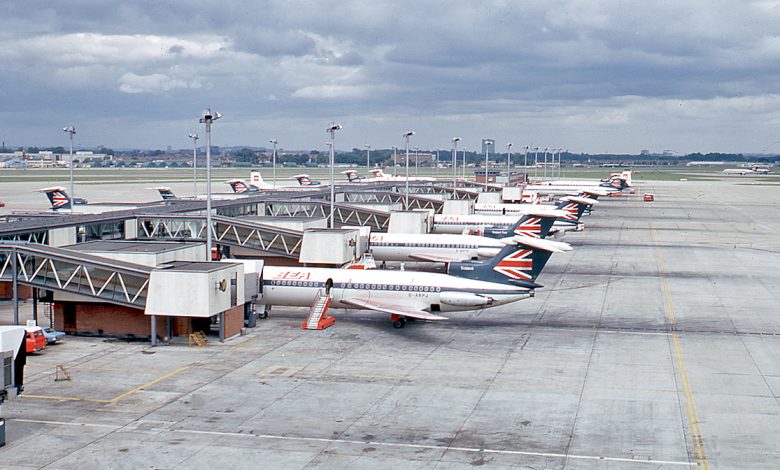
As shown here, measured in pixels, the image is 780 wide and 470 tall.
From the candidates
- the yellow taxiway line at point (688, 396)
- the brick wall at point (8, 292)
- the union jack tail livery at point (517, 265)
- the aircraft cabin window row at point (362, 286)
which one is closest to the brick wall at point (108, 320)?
the aircraft cabin window row at point (362, 286)

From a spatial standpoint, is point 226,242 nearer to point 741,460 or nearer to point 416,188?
point 741,460

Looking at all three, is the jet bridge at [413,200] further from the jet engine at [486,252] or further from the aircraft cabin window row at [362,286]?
the aircraft cabin window row at [362,286]

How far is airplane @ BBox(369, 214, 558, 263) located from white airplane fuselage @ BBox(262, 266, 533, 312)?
2424 centimetres

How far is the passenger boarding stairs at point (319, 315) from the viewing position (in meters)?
53.8

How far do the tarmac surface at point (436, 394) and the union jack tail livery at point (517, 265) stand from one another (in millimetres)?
3172

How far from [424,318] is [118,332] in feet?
61.3

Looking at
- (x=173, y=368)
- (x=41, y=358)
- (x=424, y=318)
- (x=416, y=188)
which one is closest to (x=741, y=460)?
(x=424, y=318)

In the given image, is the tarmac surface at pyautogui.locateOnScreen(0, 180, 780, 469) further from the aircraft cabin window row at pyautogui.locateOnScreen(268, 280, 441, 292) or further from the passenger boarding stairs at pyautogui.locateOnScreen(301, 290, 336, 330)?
the aircraft cabin window row at pyautogui.locateOnScreen(268, 280, 441, 292)

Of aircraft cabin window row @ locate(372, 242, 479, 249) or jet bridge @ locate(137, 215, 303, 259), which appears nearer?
jet bridge @ locate(137, 215, 303, 259)

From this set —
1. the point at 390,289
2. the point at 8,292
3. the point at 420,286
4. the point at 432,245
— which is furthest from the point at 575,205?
the point at 8,292

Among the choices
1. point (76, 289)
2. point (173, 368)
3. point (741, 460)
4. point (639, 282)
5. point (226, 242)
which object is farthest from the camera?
point (639, 282)

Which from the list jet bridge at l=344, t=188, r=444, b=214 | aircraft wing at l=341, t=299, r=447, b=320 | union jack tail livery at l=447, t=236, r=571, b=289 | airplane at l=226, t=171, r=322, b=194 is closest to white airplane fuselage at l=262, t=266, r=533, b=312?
aircraft wing at l=341, t=299, r=447, b=320

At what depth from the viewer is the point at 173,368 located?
1709 inches

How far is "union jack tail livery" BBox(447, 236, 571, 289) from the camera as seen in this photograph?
54656 mm
